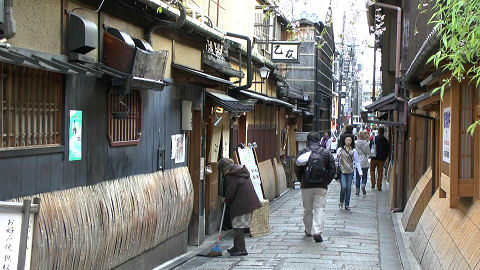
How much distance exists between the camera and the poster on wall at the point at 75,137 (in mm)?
7824

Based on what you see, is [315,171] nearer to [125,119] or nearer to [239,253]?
[239,253]

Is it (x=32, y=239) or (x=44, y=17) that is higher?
(x=44, y=17)

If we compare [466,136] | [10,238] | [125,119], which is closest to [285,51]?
[125,119]

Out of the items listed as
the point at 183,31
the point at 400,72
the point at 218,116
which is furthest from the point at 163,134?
the point at 400,72

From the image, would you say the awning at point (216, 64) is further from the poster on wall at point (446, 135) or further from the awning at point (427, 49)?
the poster on wall at point (446, 135)

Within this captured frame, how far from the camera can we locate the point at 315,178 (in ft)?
43.8

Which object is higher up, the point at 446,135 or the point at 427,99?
the point at 427,99

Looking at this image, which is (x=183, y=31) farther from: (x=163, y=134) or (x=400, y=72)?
(x=400, y=72)

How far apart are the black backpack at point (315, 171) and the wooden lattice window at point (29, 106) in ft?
22.5

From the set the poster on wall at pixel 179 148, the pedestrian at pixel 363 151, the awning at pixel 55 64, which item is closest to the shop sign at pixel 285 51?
the pedestrian at pixel 363 151

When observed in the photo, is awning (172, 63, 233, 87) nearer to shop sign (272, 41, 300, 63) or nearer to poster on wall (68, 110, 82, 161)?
poster on wall (68, 110, 82, 161)

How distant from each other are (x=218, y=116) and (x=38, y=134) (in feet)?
26.2

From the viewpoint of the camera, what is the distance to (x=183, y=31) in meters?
12.5

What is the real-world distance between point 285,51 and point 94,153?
1370 centimetres
